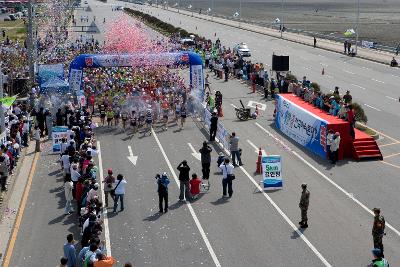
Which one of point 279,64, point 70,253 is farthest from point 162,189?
point 279,64

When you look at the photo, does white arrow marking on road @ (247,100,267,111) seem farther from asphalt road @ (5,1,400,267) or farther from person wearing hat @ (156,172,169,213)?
person wearing hat @ (156,172,169,213)

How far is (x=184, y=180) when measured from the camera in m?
20.3

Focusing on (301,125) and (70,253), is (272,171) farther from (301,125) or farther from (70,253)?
(70,253)

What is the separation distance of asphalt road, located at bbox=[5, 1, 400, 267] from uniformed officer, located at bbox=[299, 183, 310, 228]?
343 millimetres

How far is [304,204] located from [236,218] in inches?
90.0

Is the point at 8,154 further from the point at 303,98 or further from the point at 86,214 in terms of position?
the point at 303,98

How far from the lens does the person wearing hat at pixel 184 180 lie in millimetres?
20125

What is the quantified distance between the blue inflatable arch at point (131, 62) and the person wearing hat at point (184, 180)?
14.8 metres

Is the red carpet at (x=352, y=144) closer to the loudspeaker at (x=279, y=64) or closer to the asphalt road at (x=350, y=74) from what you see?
the asphalt road at (x=350, y=74)

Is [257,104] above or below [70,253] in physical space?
below

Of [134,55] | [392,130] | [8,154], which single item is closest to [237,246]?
[8,154]

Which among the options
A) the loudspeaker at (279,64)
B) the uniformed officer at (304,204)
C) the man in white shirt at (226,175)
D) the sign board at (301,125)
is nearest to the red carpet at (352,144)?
the sign board at (301,125)

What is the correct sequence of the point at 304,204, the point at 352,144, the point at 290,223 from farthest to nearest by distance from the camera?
the point at 352,144, the point at 290,223, the point at 304,204

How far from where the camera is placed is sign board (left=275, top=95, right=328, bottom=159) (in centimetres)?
2603
